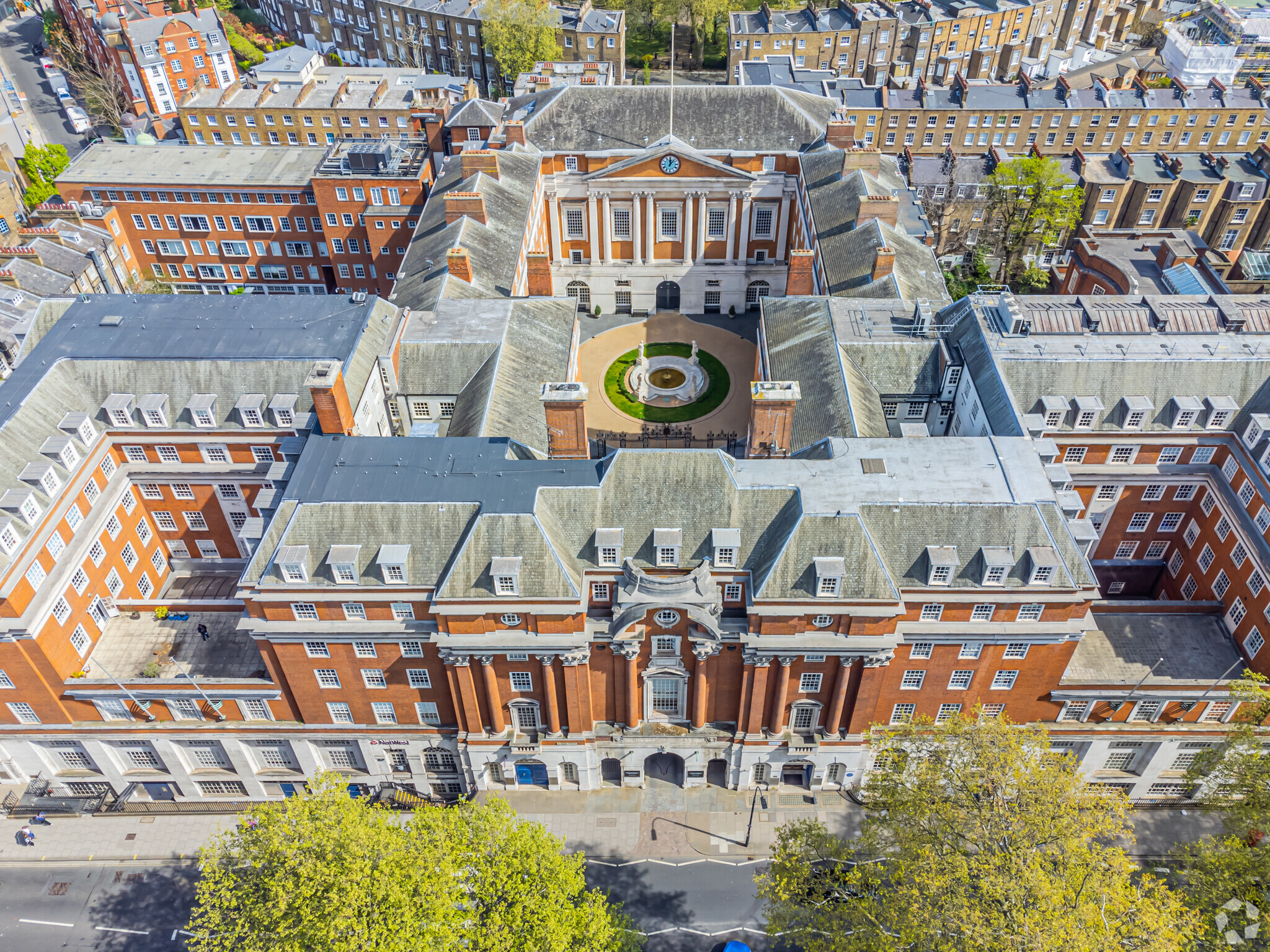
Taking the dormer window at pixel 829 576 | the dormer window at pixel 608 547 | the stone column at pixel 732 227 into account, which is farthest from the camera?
the stone column at pixel 732 227

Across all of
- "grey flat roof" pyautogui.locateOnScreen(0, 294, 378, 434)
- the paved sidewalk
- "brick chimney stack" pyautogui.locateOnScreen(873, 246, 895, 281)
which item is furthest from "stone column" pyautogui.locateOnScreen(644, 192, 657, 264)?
the paved sidewalk

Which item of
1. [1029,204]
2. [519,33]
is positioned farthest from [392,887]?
[519,33]

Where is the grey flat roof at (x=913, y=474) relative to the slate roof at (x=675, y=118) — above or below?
below

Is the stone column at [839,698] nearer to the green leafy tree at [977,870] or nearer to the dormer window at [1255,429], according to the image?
the green leafy tree at [977,870]

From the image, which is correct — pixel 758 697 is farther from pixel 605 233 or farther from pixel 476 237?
pixel 605 233

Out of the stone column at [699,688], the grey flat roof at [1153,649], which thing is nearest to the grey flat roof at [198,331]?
the stone column at [699,688]

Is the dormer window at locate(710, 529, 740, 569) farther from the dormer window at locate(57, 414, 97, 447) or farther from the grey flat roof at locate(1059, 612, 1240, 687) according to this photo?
the dormer window at locate(57, 414, 97, 447)
